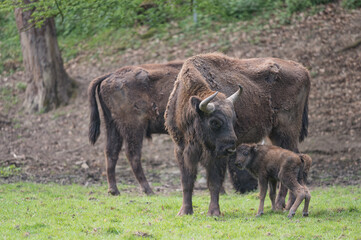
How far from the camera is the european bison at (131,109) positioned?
11495 mm

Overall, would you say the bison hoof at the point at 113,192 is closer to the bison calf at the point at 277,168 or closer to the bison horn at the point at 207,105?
the bison calf at the point at 277,168

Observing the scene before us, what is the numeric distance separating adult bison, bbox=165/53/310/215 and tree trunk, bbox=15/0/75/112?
10001 millimetres

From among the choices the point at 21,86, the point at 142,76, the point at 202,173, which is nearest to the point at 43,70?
the point at 21,86

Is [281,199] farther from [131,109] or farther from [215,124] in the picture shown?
[131,109]

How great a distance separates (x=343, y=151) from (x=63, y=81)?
32.8 feet

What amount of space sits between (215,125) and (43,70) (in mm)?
11627

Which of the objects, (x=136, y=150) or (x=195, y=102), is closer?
(x=195, y=102)

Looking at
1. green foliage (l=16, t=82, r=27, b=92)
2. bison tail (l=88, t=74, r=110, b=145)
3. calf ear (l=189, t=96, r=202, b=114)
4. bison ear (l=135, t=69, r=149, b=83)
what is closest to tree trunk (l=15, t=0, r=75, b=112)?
green foliage (l=16, t=82, r=27, b=92)

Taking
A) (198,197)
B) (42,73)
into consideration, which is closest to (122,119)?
(198,197)

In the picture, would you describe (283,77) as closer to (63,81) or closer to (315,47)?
(315,47)

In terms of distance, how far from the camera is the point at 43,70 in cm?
1802

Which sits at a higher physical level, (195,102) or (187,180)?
(195,102)

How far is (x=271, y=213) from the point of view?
838 centimetres

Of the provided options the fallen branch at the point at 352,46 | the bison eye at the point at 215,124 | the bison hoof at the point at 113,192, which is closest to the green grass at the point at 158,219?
the bison hoof at the point at 113,192
